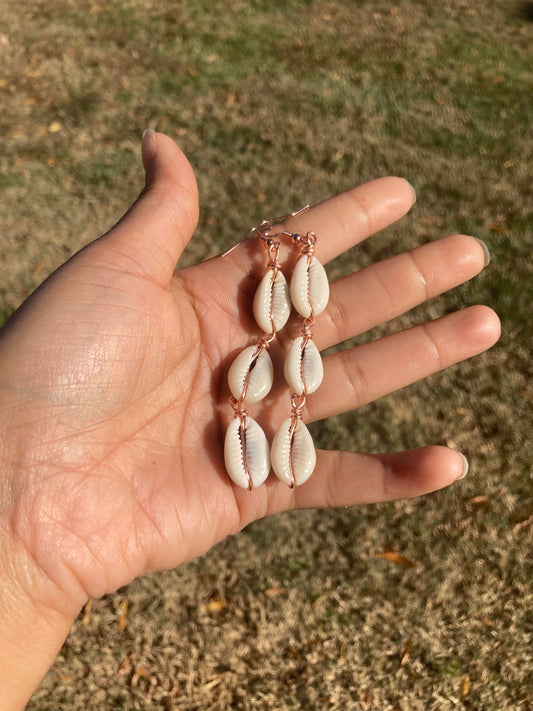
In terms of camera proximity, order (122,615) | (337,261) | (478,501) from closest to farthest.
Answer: (122,615), (478,501), (337,261)

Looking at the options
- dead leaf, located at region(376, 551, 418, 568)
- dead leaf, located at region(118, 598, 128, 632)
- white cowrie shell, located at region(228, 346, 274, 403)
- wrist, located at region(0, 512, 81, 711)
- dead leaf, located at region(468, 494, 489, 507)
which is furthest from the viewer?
dead leaf, located at region(468, 494, 489, 507)

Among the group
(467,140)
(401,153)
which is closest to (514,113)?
(467,140)

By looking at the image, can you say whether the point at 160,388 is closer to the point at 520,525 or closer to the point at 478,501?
the point at 478,501

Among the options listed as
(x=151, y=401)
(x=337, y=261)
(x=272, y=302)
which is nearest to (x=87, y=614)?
(x=151, y=401)

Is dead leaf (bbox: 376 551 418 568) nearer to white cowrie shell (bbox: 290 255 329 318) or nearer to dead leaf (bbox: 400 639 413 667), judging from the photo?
dead leaf (bbox: 400 639 413 667)

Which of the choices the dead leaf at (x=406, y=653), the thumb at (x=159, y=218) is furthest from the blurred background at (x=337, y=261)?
the thumb at (x=159, y=218)

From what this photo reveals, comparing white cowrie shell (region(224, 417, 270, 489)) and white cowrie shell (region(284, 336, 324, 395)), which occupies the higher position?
white cowrie shell (region(284, 336, 324, 395))

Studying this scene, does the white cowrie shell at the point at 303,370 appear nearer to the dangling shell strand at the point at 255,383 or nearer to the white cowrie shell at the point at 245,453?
the dangling shell strand at the point at 255,383

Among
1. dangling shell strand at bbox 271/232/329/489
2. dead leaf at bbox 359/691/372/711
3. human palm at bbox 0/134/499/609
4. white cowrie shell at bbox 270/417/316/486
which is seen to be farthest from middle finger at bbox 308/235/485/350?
dead leaf at bbox 359/691/372/711
